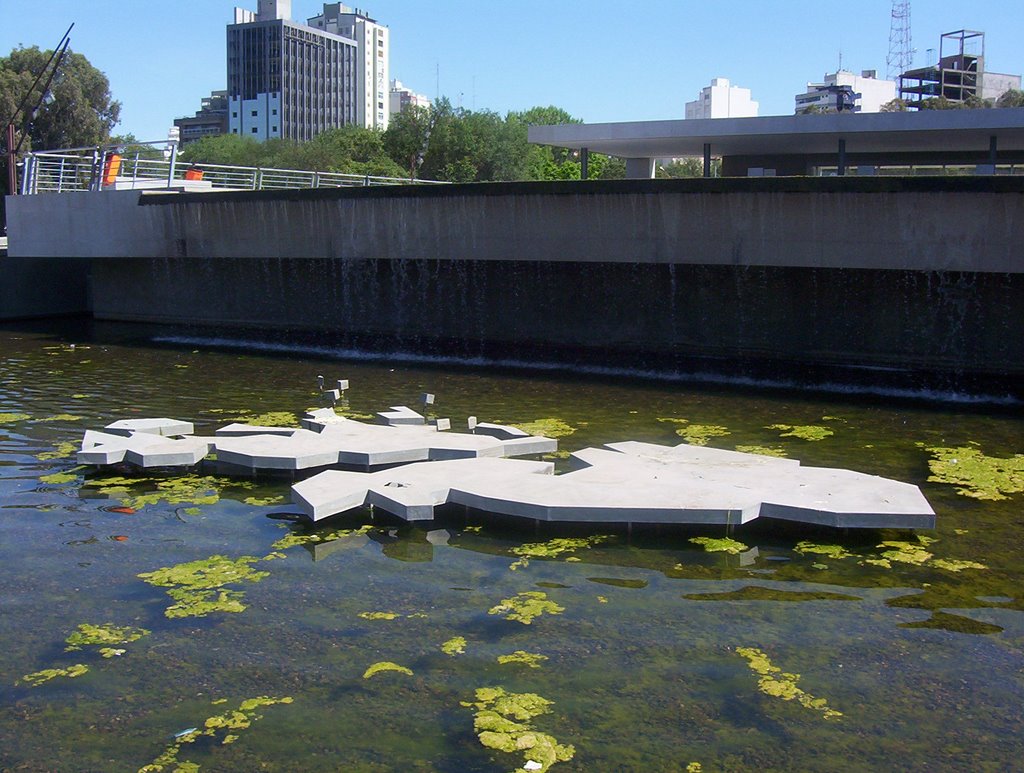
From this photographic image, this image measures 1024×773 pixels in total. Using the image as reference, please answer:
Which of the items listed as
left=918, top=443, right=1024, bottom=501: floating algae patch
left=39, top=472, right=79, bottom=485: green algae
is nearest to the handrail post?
left=39, top=472, right=79, bottom=485: green algae

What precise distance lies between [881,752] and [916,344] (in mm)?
11721

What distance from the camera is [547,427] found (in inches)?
452

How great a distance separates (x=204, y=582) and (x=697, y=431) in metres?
6.30

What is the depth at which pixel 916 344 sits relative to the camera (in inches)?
595

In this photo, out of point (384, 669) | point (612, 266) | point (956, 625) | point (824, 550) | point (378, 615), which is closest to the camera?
point (384, 669)

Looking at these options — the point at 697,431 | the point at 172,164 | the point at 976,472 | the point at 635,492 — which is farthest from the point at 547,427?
the point at 172,164

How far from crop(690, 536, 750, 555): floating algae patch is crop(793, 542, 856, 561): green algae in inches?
14.3

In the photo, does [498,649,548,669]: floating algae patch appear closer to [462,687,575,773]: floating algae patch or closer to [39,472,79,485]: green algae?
[462,687,575,773]: floating algae patch

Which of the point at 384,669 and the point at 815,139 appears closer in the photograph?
the point at 384,669

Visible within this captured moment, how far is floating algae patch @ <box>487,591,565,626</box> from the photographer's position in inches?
230

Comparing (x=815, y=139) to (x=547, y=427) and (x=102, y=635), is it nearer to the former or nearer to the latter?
(x=547, y=427)

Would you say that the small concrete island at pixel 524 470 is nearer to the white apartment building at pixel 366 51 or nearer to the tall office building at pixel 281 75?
the tall office building at pixel 281 75

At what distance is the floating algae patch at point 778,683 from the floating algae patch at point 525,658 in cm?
101

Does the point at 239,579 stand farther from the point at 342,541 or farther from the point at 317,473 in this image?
the point at 317,473
